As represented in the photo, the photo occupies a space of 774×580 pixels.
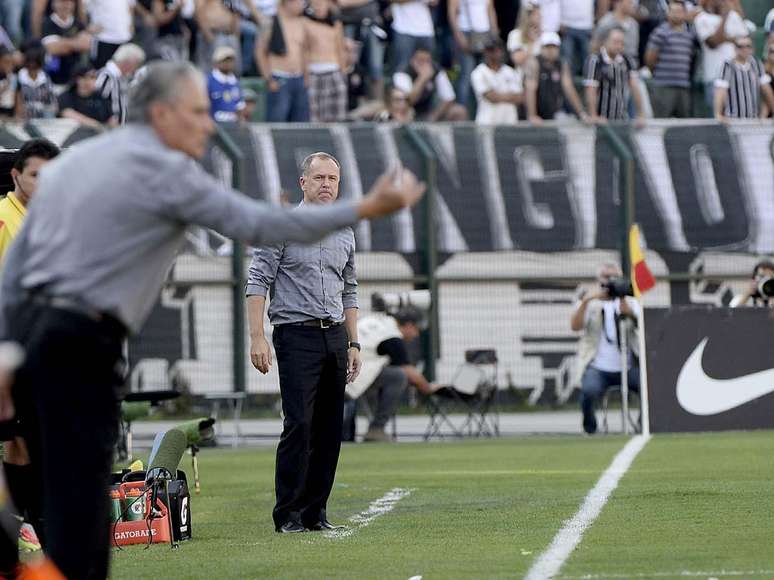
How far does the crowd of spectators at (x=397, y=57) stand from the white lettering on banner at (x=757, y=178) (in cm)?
70

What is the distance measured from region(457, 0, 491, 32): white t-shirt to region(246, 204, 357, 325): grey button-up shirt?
15883mm

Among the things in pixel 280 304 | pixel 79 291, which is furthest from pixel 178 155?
pixel 280 304

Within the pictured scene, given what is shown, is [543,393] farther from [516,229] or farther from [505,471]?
[505,471]

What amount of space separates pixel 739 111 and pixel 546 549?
1697 cm

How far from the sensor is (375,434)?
20.1 metres

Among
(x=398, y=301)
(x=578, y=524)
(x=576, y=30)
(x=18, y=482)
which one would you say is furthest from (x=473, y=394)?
(x=18, y=482)

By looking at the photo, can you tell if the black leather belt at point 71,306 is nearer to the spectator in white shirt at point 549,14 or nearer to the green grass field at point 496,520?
the green grass field at point 496,520

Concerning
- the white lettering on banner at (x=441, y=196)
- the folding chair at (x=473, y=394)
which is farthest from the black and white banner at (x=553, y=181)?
the folding chair at (x=473, y=394)

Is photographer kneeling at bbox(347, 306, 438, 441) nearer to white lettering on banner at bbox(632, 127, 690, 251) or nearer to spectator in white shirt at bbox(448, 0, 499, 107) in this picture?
white lettering on banner at bbox(632, 127, 690, 251)

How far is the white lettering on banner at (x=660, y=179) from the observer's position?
23.3m

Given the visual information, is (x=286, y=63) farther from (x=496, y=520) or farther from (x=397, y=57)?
(x=496, y=520)

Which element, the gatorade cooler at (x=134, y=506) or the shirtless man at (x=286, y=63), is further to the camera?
the shirtless man at (x=286, y=63)

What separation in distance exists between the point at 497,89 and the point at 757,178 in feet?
12.4

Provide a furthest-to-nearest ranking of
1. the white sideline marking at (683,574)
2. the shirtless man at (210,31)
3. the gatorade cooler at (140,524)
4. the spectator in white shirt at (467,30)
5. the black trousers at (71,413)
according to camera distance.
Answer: the spectator in white shirt at (467,30) → the shirtless man at (210,31) → the gatorade cooler at (140,524) → the white sideline marking at (683,574) → the black trousers at (71,413)
